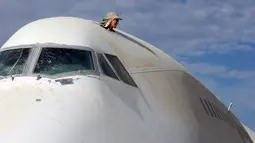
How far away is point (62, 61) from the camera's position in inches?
304

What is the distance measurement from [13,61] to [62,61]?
0.81 m

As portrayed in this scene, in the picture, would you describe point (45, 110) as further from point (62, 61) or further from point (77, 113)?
point (62, 61)

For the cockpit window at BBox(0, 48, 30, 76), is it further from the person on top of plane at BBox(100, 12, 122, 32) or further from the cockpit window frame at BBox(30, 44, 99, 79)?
the person on top of plane at BBox(100, 12, 122, 32)

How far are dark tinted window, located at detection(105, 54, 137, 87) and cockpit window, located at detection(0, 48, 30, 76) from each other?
1315mm

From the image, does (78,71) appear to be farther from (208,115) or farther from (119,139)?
(208,115)

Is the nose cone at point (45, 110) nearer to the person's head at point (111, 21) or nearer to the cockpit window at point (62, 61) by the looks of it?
the cockpit window at point (62, 61)

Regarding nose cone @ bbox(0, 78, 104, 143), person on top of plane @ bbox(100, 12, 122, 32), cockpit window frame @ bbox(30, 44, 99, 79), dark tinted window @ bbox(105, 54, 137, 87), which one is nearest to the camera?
nose cone @ bbox(0, 78, 104, 143)

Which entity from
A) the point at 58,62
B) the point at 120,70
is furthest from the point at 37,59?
the point at 120,70

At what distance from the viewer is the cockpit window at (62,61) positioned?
7.47 m

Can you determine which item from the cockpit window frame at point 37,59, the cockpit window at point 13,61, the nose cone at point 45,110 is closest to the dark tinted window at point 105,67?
the cockpit window frame at point 37,59

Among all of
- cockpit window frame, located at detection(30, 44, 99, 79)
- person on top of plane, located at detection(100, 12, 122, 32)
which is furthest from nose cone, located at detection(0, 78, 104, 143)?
person on top of plane, located at detection(100, 12, 122, 32)

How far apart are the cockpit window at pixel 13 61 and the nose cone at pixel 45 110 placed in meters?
0.41

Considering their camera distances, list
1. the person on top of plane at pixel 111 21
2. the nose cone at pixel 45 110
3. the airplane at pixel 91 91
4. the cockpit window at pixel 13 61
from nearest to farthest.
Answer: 1. the nose cone at pixel 45 110
2. the airplane at pixel 91 91
3. the cockpit window at pixel 13 61
4. the person on top of plane at pixel 111 21

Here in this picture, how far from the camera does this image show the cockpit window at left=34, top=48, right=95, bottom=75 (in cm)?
747
